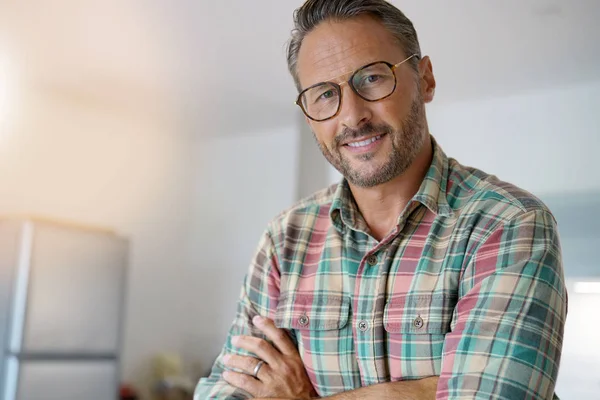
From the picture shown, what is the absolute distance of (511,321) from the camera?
0.92m

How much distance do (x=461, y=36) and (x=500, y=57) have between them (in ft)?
0.95

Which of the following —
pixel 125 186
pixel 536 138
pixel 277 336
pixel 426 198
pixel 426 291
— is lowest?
pixel 277 336

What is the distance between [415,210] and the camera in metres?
1.18

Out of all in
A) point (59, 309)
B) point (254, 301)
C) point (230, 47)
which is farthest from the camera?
point (59, 309)

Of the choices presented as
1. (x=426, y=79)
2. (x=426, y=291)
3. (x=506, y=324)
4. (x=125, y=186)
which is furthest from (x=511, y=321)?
(x=125, y=186)

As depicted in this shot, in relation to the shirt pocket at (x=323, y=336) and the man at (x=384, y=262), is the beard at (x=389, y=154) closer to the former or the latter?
the man at (x=384, y=262)

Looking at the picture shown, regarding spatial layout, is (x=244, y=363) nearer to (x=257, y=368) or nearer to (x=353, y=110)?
(x=257, y=368)

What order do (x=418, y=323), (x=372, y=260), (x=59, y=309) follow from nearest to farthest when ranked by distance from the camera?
(x=418, y=323)
(x=372, y=260)
(x=59, y=309)

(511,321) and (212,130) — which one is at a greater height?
(212,130)

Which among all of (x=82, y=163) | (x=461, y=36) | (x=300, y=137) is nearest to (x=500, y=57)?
(x=461, y=36)

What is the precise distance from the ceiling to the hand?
176 cm

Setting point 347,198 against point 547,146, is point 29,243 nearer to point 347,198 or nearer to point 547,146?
point 347,198

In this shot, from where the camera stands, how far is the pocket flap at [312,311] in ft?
3.86

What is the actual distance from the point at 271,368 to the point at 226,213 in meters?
3.08
